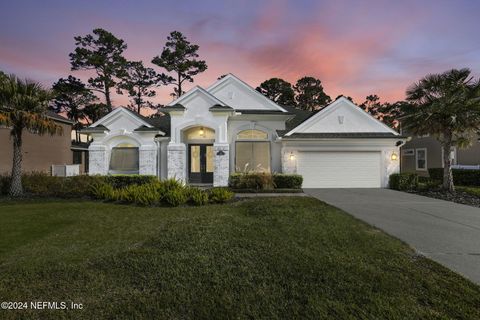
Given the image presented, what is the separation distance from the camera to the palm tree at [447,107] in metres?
13.0

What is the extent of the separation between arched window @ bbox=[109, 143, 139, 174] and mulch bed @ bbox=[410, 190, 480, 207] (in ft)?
56.0

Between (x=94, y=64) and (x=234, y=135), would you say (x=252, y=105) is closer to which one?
(x=234, y=135)

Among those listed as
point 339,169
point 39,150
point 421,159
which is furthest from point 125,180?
point 421,159

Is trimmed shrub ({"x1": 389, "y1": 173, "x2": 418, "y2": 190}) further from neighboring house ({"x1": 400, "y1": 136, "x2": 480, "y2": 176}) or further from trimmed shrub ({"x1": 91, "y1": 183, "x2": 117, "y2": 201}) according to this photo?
trimmed shrub ({"x1": 91, "y1": 183, "x2": 117, "y2": 201})

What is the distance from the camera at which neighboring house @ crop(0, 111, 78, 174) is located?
19.4m

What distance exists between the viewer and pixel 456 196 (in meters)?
12.2

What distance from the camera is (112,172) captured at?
53.9 feet

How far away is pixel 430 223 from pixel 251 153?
1070 cm

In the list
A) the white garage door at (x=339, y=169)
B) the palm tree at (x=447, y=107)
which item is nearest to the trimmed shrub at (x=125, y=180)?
the white garage door at (x=339, y=169)

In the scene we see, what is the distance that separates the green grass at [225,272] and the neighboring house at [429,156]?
17.6 metres

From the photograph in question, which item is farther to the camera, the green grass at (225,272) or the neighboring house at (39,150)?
the neighboring house at (39,150)

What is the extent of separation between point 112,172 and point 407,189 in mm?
18412

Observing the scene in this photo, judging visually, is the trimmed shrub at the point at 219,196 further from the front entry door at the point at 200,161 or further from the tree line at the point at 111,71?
the tree line at the point at 111,71

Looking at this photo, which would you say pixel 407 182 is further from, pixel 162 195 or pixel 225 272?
pixel 225 272
